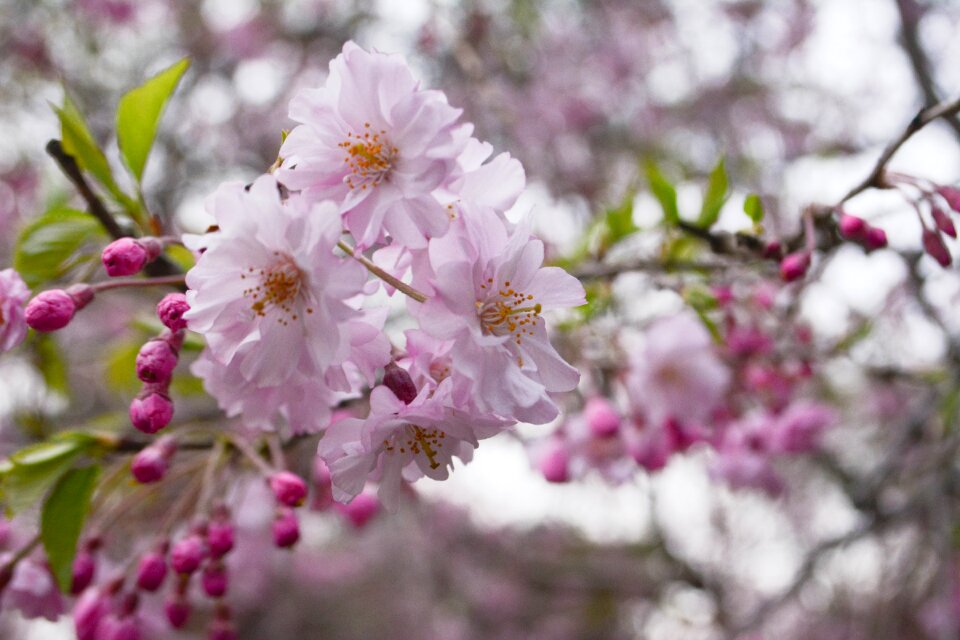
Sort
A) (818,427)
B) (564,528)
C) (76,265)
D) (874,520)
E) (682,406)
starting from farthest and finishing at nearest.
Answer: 1. (564,528)
2. (874,520)
3. (818,427)
4. (682,406)
5. (76,265)

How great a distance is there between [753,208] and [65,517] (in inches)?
51.7

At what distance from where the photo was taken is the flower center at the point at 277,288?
86cm

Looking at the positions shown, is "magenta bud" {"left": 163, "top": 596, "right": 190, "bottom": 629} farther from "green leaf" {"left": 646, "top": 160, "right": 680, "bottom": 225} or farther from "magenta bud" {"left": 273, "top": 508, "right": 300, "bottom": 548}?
"green leaf" {"left": 646, "top": 160, "right": 680, "bottom": 225}

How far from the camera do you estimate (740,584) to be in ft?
21.4

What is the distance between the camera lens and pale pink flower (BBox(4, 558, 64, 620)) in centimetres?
135

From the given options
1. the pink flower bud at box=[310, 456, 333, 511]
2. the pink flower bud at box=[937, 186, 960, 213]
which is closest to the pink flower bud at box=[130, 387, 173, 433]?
the pink flower bud at box=[310, 456, 333, 511]

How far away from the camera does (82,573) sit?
133cm

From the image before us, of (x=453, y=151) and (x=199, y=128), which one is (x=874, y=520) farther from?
(x=199, y=128)

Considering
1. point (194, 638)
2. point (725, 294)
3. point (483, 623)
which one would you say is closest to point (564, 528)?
point (483, 623)

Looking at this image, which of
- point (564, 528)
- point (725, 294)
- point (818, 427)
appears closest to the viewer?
point (725, 294)

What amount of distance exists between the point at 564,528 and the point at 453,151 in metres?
5.98

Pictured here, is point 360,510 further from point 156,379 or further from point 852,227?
point 852,227

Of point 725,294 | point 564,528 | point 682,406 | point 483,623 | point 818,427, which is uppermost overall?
point 725,294

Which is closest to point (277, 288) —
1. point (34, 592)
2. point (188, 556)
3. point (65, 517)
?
point (188, 556)
